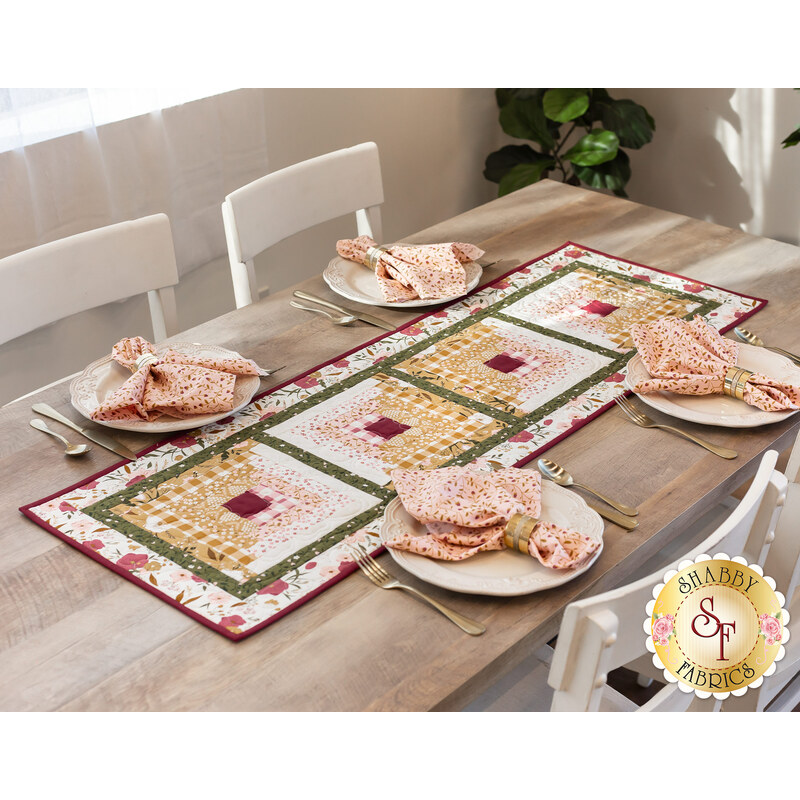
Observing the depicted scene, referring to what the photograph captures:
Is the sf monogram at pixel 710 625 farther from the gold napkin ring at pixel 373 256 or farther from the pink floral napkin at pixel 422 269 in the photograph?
the gold napkin ring at pixel 373 256

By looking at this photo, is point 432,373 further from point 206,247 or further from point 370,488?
point 206,247

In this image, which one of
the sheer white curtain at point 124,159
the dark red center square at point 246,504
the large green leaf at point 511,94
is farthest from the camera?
the large green leaf at point 511,94

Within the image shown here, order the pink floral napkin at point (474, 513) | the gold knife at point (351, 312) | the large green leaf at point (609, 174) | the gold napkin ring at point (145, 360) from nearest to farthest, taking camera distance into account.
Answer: the pink floral napkin at point (474, 513) → the gold napkin ring at point (145, 360) → the gold knife at point (351, 312) → the large green leaf at point (609, 174)

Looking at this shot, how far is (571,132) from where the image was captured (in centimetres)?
367

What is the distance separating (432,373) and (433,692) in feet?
2.19

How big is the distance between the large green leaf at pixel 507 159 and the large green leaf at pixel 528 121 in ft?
0.21

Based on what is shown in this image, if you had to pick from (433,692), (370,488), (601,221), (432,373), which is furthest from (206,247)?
(433,692)

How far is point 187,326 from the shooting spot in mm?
2959

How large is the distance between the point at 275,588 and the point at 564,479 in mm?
417

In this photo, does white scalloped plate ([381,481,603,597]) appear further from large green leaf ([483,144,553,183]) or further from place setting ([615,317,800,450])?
large green leaf ([483,144,553,183])

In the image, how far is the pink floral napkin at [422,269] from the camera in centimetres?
181

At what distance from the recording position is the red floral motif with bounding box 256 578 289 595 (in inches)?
46.1

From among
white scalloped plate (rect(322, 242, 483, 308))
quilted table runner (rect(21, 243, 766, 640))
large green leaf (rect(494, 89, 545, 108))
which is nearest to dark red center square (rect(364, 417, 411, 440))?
quilted table runner (rect(21, 243, 766, 640))

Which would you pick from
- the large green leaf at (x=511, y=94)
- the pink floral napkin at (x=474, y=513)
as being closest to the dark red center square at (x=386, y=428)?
the pink floral napkin at (x=474, y=513)
